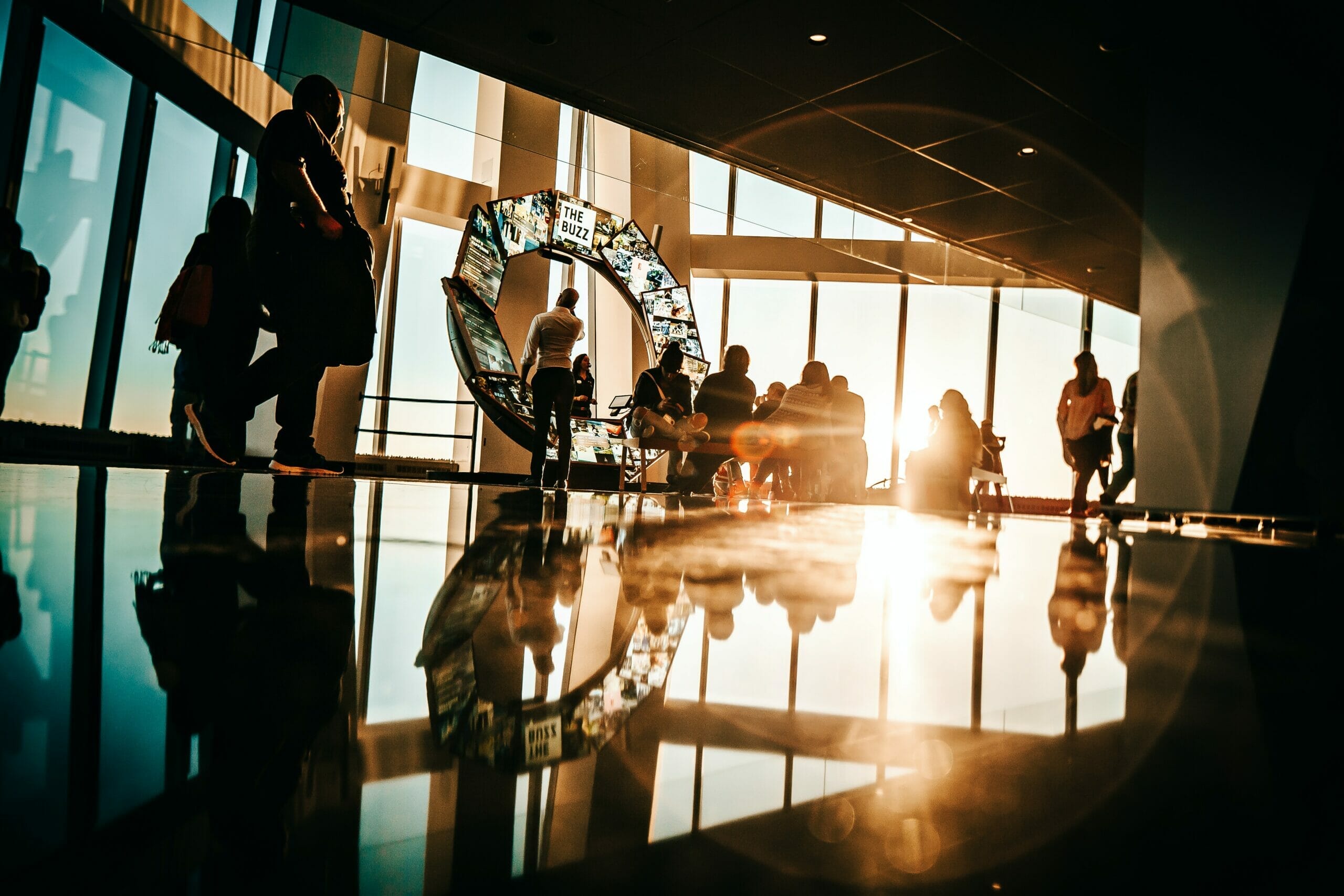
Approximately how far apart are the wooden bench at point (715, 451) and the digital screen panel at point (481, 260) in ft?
7.57

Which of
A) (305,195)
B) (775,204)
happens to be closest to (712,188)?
(775,204)

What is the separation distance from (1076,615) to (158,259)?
297 inches

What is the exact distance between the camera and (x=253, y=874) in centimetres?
18

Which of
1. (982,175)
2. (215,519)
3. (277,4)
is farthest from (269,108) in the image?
(215,519)

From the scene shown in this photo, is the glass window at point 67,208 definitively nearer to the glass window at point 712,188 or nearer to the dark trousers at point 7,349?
the dark trousers at point 7,349

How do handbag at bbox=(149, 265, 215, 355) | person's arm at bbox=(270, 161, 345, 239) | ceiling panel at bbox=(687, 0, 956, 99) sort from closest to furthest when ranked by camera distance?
person's arm at bbox=(270, 161, 345, 239) < handbag at bbox=(149, 265, 215, 355) < ceiling panel at bbox=(687, 0, 956, 99)

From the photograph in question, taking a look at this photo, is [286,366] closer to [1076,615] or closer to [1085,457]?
[1076,615]

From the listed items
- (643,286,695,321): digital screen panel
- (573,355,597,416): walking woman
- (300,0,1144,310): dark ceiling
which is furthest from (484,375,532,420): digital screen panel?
(300,0,1144,310): dark ceiling

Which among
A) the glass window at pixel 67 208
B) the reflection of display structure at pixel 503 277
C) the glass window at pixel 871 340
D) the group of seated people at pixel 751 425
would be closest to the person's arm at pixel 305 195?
the group of seated people at pixel 751 425

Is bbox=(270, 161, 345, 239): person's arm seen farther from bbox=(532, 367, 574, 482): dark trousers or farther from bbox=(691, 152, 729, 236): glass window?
bbox=(691, 152, 729, 236): glass window

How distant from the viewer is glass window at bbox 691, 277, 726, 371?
1262 centimetres

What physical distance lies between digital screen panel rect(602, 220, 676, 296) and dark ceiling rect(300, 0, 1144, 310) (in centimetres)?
164

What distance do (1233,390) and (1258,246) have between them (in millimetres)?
728

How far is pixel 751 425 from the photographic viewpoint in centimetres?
567
